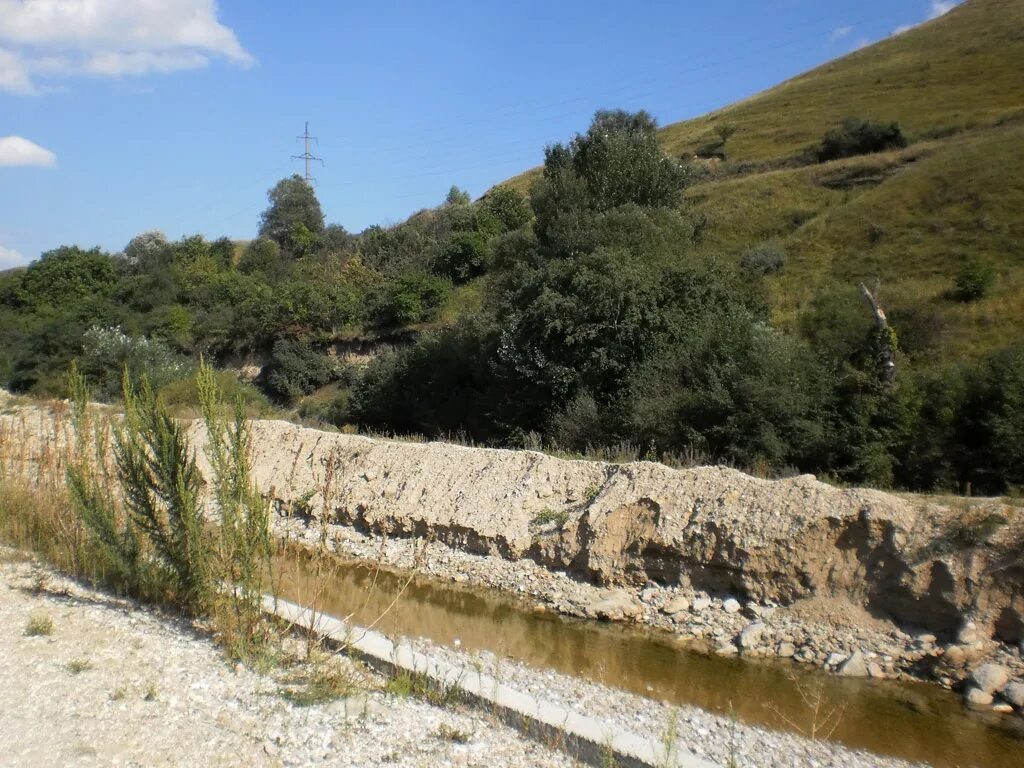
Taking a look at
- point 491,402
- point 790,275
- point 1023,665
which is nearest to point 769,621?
point 1023,665

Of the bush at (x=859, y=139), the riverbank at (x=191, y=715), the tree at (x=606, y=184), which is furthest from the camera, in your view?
the bush at (x=859, y=139)

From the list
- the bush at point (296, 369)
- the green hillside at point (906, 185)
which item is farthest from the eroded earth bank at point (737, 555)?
the bush at point (296, 369)

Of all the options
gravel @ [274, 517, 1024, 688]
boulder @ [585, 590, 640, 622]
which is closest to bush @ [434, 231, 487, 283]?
gravel @ [274, 517, 1024, 688]

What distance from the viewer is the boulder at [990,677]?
9.15 m

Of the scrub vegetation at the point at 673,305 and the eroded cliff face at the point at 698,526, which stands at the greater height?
the scrub vegetation at the point at 673,305

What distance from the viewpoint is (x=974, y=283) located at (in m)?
29.3

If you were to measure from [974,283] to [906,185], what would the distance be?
Result: 1549 cm

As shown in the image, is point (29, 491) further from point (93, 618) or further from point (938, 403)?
point (938, 403)

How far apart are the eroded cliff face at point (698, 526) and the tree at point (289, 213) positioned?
2562 inches

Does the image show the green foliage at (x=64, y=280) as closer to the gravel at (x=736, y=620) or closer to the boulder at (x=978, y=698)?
the gravel at (x=736, y=620)

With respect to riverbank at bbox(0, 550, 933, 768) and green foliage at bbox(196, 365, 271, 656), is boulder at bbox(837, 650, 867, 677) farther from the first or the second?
green foliage at bbox(196, 365, 271, 656)

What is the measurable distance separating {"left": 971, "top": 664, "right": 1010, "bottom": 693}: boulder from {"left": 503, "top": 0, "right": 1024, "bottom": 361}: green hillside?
702 inches

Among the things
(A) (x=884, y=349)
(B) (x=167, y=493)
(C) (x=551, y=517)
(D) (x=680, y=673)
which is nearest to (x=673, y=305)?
(A) (x=884, y=349)

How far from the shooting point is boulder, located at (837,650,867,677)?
985 centimetres
